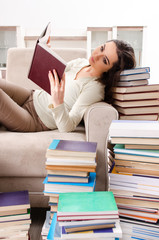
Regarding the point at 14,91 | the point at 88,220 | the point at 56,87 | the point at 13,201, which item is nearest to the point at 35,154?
the point at 13,201

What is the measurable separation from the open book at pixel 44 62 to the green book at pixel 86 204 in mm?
573

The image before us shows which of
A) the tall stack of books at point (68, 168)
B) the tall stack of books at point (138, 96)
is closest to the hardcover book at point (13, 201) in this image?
the tall stack of books at point (68, 168)

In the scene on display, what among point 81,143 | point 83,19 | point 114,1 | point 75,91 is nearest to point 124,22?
point 114,1

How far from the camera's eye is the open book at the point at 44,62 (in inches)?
38.4

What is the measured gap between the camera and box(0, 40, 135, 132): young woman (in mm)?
1171

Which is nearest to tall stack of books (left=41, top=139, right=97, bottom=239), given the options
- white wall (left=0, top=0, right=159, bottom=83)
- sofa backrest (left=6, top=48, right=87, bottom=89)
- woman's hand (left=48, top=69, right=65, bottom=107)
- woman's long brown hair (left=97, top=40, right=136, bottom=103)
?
woman's hand (left=48, top=69, right=65, bottom=107)

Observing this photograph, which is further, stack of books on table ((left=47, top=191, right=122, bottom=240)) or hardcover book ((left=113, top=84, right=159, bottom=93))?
hardcover book ((left=113, top=84, right=159, bottom=93))

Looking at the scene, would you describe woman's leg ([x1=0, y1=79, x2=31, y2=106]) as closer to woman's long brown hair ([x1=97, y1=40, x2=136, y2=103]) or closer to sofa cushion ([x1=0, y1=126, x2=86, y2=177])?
sofa cushion ([x1=0, y1=126, x2=86, y2=177])

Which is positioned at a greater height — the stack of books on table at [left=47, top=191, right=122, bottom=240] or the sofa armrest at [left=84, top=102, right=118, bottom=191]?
the sofa armrest at [left=84, top=102, right=118, bottom=191]

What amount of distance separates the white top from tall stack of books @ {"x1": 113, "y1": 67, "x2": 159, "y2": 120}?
0.59 ft

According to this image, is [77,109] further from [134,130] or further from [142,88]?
[134,130]

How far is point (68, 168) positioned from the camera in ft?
Result: 2.79

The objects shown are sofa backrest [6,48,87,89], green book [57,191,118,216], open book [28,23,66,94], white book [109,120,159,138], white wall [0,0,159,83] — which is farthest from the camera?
white wall [0,0,159,83]

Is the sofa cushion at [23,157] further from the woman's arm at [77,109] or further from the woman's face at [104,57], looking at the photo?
the woman's face at [104,57]
